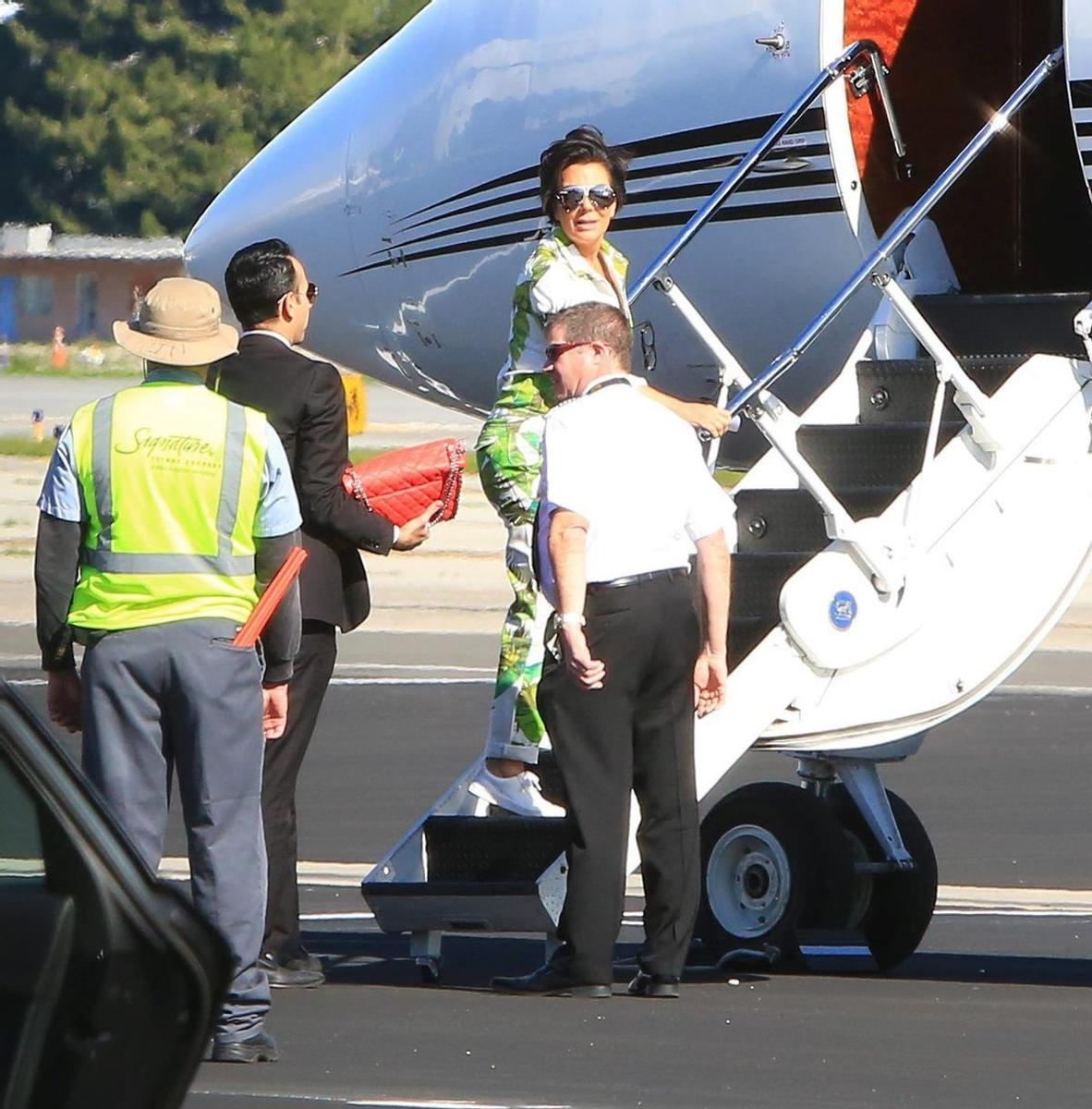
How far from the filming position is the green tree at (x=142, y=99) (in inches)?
2891

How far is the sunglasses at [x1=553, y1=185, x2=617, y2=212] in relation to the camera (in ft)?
23.9

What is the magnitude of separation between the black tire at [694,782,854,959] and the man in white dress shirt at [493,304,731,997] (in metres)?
0.92

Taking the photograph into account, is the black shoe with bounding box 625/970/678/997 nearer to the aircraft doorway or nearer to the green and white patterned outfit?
the green and white patterned outfit

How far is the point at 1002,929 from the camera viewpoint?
8797 millimetres

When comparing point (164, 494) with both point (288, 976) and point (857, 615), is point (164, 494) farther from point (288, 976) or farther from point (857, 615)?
point (857, 615)

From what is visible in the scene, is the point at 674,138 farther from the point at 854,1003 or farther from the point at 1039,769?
the point at 1039,769

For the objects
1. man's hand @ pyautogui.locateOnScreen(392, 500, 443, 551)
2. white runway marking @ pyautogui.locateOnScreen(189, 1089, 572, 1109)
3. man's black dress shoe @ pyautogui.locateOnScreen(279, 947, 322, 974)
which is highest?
man's hand @ pyautogui.locateOnScreen(392, 500, 443, 551)

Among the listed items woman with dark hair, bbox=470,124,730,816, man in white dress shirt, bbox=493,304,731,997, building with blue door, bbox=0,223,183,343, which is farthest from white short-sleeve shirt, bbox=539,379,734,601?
building with blue door, bbox=0,223,183,343

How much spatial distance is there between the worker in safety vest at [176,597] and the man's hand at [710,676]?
1351 mm

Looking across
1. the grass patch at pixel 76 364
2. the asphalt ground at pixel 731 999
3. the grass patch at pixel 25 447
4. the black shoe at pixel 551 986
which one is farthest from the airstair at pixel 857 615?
the grass patch at pixel 76 364

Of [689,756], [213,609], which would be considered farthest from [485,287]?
[213,609]

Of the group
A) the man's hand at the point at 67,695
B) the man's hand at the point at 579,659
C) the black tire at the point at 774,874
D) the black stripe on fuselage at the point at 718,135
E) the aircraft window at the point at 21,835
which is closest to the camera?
the aircraft window at the point at 21,835

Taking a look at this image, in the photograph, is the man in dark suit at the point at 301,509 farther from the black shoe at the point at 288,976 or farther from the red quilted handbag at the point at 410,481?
the red quilted handbag at the point at 410,481

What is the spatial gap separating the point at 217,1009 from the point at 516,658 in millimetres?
4291
